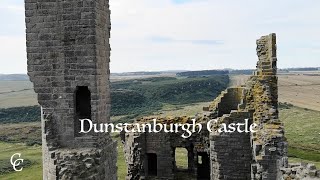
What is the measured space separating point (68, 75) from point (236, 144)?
585 cm

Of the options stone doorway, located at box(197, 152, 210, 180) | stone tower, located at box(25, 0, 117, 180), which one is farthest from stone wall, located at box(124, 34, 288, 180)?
stone tower, located at box(25, 0, 117, 180)

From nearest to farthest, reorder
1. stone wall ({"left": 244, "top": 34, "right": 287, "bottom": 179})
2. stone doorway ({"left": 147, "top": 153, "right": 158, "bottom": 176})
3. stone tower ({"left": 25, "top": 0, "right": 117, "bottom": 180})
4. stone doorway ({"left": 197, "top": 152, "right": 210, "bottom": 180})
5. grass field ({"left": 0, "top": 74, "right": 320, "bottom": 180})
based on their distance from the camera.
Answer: stone tower ({"left": 25, "top": 0, "right": 117, "bottom": 180}), stone wall ({"left": 244, "top": 34, "right": 287, "bottom": 179}), stone doorway ({"left": 147, "top": 153, "right": 158, "bottom": 176}), stone doorway ({"left": 197, "top": 152, "right": 210, "bottom": 180}), grass field ({"left": 0, "top": 74, "right": 320, "bottom": 180})

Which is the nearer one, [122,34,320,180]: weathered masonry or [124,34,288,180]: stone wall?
[122,34,320,180]: weathered masonry

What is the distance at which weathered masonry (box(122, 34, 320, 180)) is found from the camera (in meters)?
9.93

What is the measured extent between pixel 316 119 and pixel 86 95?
181 ft

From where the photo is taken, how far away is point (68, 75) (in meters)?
9.38

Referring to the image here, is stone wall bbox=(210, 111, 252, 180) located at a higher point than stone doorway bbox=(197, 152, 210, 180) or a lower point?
higher

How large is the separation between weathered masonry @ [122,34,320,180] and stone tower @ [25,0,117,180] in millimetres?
3831

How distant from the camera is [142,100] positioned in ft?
292

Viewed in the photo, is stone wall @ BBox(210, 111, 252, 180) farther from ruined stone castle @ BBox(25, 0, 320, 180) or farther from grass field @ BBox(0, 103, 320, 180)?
grass field @ BBox(0, 103, 320, 180)

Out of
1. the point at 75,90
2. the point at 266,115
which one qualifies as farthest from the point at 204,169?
the point at 75,90

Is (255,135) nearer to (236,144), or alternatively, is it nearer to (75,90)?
(236,144)

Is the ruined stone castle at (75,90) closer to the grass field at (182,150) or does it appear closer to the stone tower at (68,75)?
the stone tower at (68,75)

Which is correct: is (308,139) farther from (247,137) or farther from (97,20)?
(97,20)
